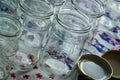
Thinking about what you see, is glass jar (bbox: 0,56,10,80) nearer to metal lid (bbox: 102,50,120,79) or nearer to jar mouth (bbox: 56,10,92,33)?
jar mouth (bbox: 56,10,92,33)

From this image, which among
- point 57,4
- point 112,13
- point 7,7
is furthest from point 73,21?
point 112,13

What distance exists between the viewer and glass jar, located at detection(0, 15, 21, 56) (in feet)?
2.96

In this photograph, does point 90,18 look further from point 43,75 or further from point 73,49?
point 43,75

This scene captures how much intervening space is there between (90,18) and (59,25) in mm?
123

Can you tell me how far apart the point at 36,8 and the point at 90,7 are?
24 centimetres

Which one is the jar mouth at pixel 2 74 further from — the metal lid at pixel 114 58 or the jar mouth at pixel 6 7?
the metal lid at pixel 114 58

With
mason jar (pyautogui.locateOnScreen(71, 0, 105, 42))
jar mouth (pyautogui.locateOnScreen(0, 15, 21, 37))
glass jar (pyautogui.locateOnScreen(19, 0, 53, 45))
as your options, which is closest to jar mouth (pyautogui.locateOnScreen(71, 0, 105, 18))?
mason jar (pyautogui.locateOnScreen(71, 0, 105, 42))

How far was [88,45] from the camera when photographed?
1.19 metres

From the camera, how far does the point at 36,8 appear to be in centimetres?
104

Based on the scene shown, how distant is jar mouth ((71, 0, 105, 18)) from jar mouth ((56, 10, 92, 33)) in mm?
20

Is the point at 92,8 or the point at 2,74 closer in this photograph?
the point at 2,74

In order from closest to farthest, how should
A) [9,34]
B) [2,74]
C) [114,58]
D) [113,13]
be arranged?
[9,34] < [2,74] < [114,58] < [113,13]

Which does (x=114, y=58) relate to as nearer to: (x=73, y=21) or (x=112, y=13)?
(x=73, y=21)

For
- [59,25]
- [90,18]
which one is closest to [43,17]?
[59,25]
